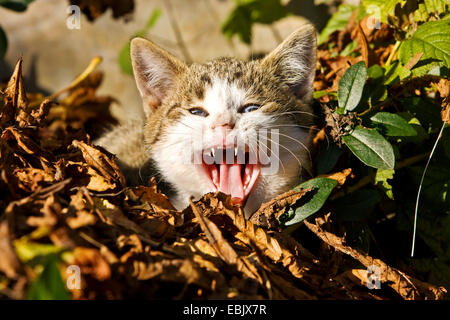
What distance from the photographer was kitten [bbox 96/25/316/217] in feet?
5.72

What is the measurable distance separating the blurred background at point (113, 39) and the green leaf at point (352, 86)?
186 centimetres

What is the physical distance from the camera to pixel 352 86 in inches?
67.5

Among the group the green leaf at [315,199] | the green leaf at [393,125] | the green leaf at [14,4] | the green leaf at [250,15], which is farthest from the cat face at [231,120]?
the green leaf at [250,15]

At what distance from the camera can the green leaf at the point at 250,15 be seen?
306cm

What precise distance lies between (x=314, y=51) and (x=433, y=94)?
0.69m

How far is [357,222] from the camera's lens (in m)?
1.82

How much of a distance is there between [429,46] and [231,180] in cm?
97

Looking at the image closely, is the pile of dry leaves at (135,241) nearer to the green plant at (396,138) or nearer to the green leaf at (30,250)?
the green leaf at (30,250)

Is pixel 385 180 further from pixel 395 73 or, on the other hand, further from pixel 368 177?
pixel 395 73

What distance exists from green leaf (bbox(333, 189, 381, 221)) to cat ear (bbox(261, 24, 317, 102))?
0.50m

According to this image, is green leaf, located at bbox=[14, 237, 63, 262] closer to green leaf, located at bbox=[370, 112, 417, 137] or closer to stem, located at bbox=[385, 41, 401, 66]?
green leaf, located at bbox=[370, 112, 417, 137]

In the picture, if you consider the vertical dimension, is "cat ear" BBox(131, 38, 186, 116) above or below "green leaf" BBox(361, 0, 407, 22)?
below

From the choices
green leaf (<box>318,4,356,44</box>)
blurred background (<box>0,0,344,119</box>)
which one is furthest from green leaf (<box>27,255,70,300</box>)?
blurred background (<box>0,0,344,119</box>)

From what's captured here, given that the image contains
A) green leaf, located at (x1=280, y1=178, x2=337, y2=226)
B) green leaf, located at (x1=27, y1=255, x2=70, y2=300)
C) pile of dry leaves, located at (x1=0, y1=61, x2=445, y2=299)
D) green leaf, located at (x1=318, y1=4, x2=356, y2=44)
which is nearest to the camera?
green leaf, located at (x1=27, y1=255, x2=70, y2=300)
